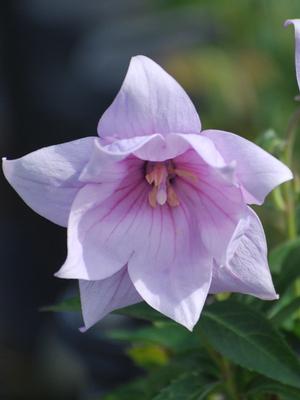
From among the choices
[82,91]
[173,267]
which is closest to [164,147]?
[173,267]

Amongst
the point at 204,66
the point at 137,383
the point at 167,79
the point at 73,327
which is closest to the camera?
the point at 167,79

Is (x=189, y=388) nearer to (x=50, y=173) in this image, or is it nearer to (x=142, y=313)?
(x=142, y=313)

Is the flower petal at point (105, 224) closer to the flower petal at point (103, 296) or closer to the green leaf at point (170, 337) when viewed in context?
the flower petal at point (103, 296)

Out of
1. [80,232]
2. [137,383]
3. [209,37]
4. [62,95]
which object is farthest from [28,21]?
[80,232]

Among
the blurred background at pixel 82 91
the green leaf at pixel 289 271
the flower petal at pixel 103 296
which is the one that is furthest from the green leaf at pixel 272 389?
the blurred background at pixel 82 91

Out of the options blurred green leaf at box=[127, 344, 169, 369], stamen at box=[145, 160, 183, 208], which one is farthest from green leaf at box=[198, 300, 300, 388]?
blurred green leaf at box=[127, 344, 169, 369]

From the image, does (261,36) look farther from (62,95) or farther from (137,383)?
(137,383)
